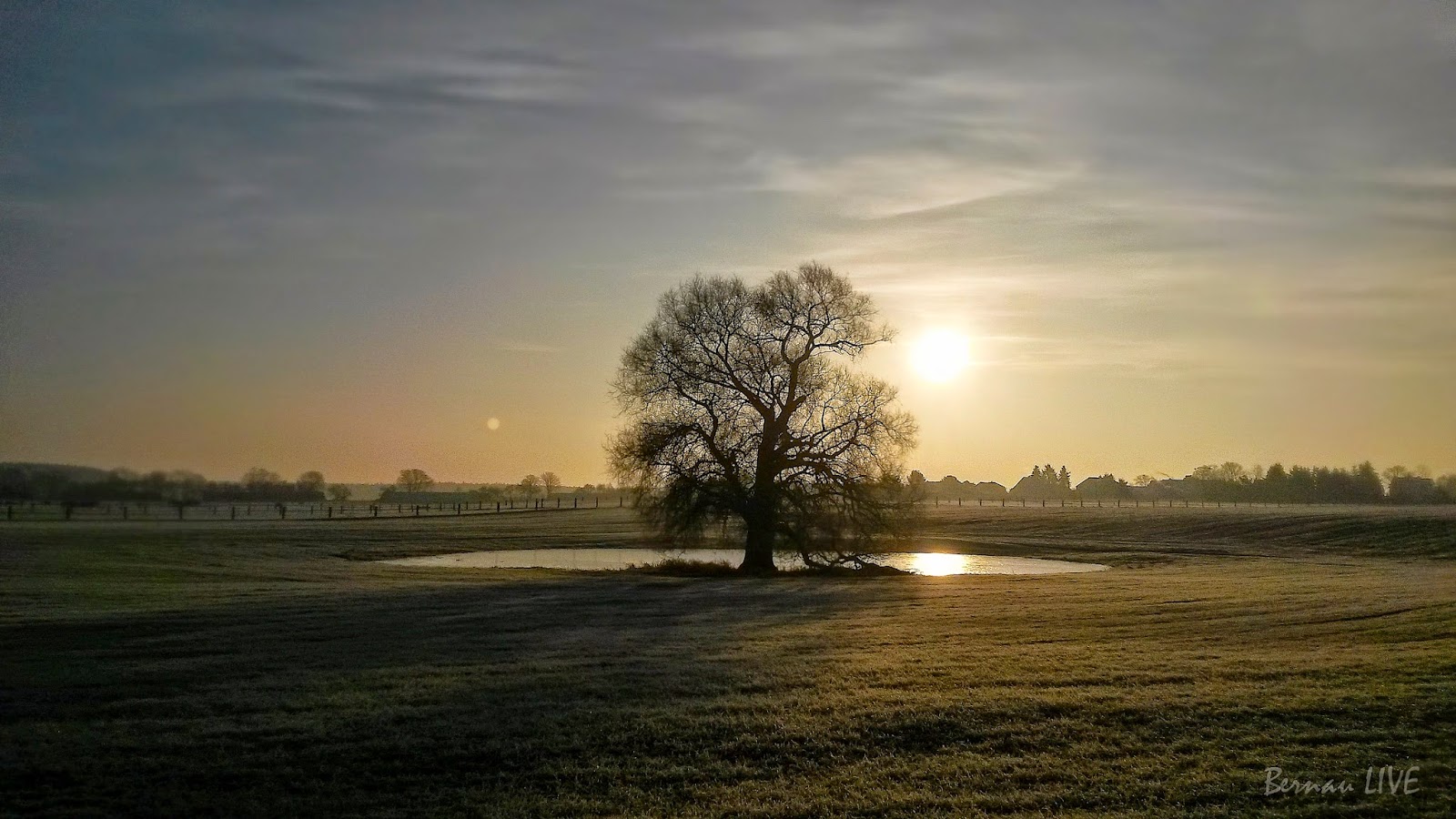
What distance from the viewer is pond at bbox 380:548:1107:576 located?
40.7 meters

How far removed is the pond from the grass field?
13920mm

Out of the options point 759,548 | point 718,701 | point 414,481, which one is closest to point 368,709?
point 718,701

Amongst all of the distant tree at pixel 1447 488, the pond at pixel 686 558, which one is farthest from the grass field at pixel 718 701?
the distant tree at pixel 1447 488

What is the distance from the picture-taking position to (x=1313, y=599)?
2353 cm

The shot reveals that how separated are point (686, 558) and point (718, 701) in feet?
108

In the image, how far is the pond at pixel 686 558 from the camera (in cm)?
4072

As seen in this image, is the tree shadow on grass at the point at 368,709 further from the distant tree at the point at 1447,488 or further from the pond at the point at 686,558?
the distant tree at the point at 1447,488

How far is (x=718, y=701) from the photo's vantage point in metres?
13.0

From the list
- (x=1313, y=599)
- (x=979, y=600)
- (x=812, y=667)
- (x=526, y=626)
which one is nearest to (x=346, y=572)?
(x=526, y=626)

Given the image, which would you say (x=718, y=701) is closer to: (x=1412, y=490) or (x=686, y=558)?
(x=686, y=558)

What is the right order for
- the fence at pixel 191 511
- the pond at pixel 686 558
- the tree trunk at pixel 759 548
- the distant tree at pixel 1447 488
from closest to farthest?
the tree trunk at pixel 759 548 → the pond at pixel 686 558 → the fence at pixel 191 511 → the distant tree at pixel 1447 488

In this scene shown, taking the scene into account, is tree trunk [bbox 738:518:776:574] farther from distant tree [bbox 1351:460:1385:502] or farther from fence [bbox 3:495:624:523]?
distant tree [bbox 1351:460:1385:502]

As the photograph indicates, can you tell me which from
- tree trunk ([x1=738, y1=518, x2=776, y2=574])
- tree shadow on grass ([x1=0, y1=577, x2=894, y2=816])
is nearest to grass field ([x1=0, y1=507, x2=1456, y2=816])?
tree shadow on grass ([x1=0, y1=577, x2=894, y2=816])

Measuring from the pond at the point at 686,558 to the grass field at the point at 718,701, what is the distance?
45.7 feet
